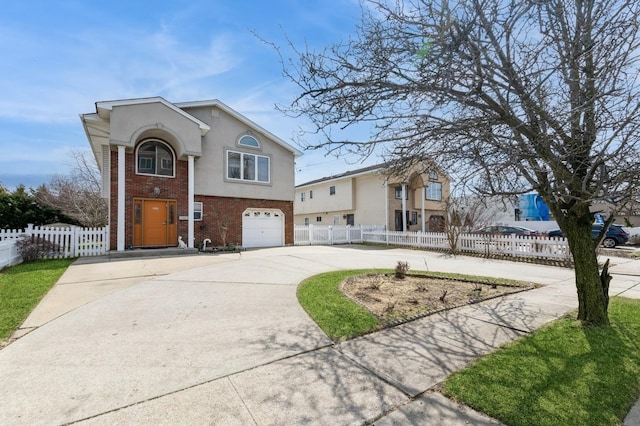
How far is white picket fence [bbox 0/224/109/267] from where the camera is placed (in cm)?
1106

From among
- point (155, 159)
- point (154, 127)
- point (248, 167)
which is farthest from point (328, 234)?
point (154, 127)

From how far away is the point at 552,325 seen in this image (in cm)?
454

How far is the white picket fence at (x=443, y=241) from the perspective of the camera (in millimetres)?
12405

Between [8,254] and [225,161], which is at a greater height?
[225,161]

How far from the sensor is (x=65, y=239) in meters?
12.1

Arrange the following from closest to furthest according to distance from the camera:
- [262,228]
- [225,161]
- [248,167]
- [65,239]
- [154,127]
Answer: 1. [65,239]
2. [154,127]
3. [225,161]
4. [248,167]
5. [262,228]

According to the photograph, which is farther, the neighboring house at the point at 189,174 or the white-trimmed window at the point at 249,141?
the white-trimmed window at the point at 249,141

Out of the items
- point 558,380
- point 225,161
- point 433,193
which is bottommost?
point 558,380

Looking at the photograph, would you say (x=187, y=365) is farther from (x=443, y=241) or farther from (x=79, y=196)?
(x=79, y=196)

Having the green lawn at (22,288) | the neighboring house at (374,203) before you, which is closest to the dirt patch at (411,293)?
the green lawn at (22,288)

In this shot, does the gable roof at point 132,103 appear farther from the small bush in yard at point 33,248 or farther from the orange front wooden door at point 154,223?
the small bush in yard at point 33,248

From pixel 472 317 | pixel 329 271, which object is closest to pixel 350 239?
pixel 329 271

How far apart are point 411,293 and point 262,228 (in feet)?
40.7

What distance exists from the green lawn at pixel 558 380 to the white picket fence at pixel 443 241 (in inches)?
365
